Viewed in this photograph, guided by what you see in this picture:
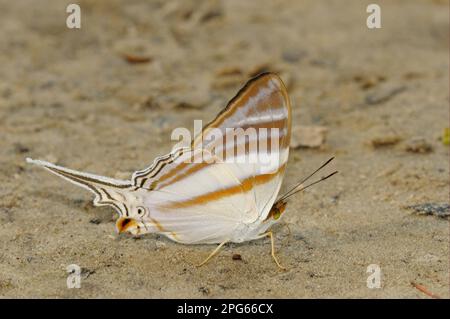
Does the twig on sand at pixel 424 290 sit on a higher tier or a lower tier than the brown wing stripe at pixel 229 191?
lower

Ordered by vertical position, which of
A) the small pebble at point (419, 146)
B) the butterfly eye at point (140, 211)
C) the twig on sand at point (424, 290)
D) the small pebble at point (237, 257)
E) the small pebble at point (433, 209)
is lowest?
the twig on sand at point (424, 290)

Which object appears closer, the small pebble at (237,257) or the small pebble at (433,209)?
the small pebble at (237,257)

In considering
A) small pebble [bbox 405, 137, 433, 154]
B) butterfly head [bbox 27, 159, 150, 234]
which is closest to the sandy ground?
small pebble [bbox 405, 137, 433, 154]

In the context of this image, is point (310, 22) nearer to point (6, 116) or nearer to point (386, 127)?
point (386, 127)

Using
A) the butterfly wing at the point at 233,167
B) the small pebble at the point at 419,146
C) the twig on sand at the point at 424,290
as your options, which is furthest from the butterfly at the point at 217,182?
the small pebble at the point at 419,146

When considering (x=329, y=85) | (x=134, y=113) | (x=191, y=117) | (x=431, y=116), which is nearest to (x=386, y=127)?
(x=431, y=116)

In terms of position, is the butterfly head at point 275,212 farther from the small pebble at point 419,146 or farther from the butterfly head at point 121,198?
the small pebble at point 419,146

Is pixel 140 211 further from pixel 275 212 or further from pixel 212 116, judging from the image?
pixel 212 116

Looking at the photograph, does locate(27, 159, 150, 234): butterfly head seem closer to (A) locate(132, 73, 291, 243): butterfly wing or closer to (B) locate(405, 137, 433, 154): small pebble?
(A) locate(132, 73, 291, 243): butterfly wing

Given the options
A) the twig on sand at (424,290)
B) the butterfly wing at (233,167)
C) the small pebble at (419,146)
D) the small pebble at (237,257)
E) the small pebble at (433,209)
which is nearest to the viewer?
the twig on sand at (424,290)
